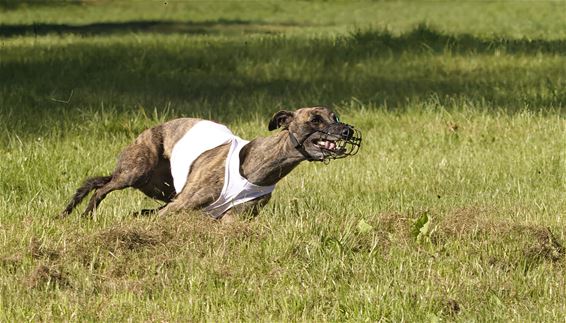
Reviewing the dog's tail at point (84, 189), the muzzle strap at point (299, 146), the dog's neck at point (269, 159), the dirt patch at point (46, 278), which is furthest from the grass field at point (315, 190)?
the muzzle strap at point (299, 146)

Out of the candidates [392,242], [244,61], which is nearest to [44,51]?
[244,61]

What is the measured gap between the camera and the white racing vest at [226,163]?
8.28 m

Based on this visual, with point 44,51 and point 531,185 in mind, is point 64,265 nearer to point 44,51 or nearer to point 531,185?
point 531,185

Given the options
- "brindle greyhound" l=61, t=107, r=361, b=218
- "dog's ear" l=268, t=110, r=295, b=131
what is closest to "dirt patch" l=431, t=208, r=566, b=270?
"brindle greyhound" l=61, t=107, r=361, b=218

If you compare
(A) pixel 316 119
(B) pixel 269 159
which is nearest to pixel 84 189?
(B) pixel 269 159

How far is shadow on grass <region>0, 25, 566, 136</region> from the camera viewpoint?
15180 mm

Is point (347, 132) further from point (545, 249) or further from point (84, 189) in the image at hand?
point (84, 189)

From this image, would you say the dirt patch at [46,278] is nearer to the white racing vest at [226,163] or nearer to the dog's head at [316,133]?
the white racing vest at [226,163]

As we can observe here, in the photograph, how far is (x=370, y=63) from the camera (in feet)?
61.9

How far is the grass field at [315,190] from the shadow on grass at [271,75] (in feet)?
0.19

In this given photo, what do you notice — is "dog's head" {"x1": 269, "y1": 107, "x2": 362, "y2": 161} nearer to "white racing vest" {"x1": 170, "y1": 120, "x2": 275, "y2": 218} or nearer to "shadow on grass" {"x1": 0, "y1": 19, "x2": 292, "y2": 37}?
"white racing vest" {"x1": 170, "y1": 120, "x2": 275, "y2": 218}

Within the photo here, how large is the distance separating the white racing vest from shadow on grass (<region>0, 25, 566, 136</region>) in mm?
4351

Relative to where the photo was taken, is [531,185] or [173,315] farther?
[531,185]

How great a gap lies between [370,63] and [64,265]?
1226 cm
